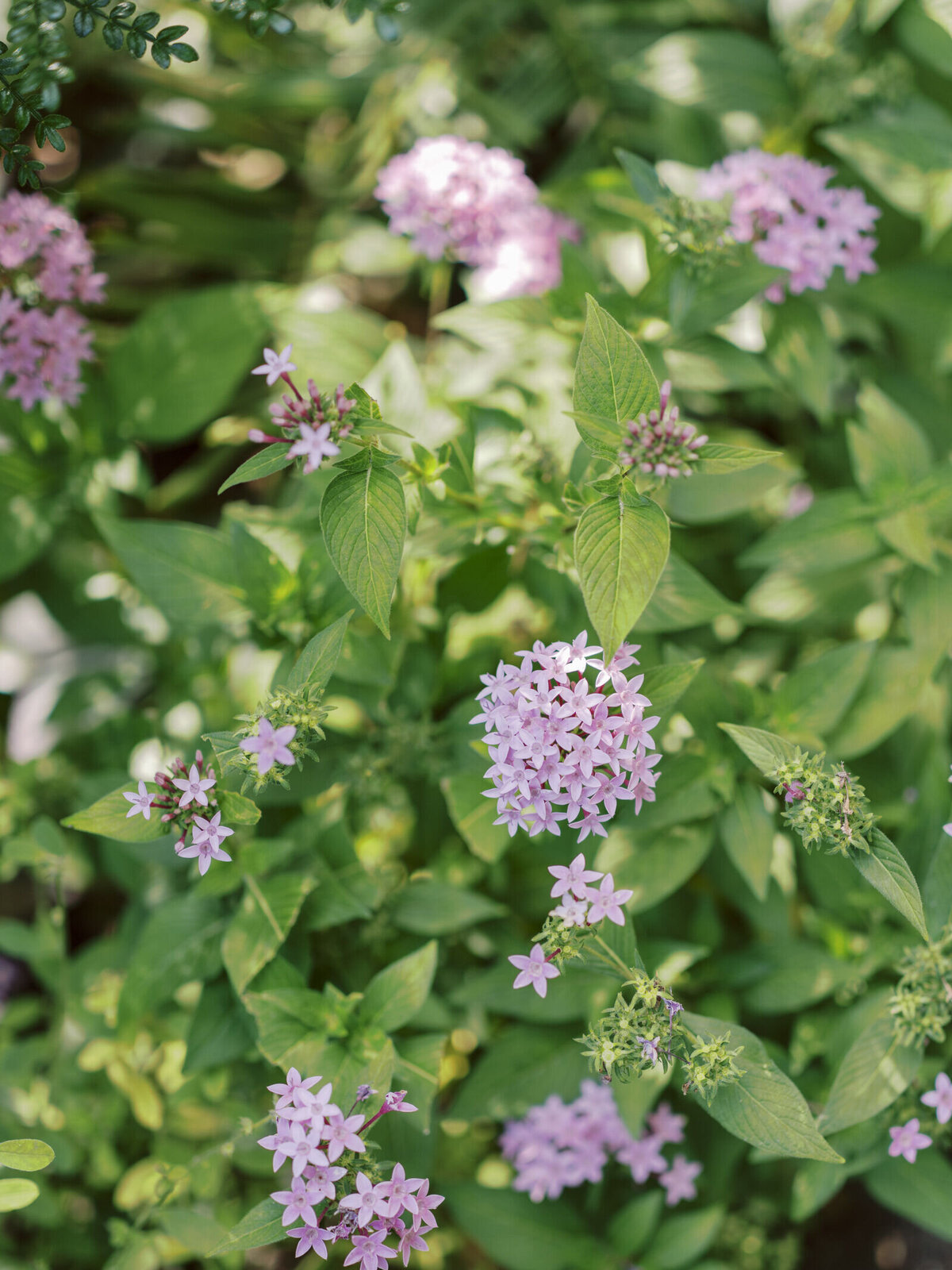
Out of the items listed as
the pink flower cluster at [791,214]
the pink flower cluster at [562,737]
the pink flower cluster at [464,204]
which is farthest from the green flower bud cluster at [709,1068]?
the pink flower cluster at [464,204]

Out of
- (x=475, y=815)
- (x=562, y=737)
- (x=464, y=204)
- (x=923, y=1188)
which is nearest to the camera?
(x=562, y=737)

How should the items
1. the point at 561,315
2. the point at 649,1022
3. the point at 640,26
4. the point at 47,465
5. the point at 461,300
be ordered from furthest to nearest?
the point at 461,300 < the point at 640,26 < the point at 47,465 < the point at 561,315 < the point at 649,1022

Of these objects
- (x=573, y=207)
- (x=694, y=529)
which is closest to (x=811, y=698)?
(x=694, y=529)

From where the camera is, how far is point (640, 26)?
2250 mm

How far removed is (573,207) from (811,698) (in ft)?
3.89

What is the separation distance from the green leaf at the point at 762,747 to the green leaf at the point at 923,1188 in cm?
78

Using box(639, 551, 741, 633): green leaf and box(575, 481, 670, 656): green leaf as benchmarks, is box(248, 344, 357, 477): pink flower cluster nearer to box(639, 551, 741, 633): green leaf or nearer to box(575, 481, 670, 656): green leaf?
box(575, 481, 670, 656): green leaf

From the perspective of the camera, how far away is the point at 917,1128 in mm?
1240

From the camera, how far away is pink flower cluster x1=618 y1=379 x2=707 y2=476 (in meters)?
1.12

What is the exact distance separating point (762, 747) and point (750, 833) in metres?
0.30

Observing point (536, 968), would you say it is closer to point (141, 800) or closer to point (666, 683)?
point (666, 683)

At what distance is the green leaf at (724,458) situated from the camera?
42.8 inches

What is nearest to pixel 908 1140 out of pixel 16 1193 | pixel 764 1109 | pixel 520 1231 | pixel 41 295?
pixel 764 1109

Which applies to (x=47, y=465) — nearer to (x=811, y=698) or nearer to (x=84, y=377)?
(x=84, y=377)
